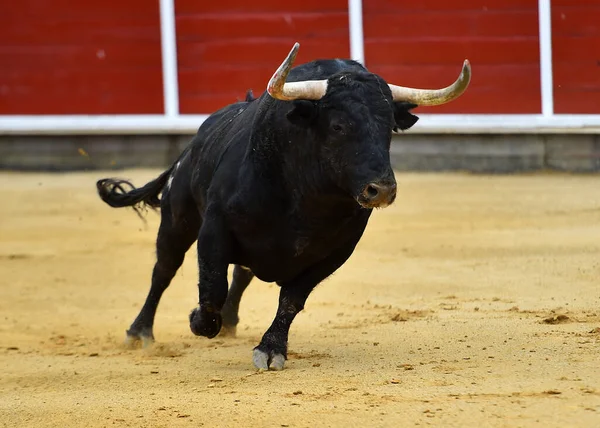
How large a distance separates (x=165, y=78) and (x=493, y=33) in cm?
317

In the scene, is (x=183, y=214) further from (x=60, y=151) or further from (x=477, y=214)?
(x=60, y=151)

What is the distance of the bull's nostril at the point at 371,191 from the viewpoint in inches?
176

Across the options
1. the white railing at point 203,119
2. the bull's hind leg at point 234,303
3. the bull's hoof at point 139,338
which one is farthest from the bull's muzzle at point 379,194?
the white railing at point 203,119

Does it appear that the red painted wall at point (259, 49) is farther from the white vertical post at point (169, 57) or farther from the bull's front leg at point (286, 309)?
the bull's front leg at point (286, 309)

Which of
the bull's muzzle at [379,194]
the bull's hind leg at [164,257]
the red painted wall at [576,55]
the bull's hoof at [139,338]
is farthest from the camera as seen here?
the red painted wall at [576,55]

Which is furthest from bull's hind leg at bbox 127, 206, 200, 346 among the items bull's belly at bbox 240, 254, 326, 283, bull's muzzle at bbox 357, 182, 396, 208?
bull's muzzle at bbox 357, 182, 396, 208

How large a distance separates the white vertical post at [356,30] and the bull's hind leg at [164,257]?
5979 millimetres

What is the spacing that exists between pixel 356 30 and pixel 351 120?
7.46m

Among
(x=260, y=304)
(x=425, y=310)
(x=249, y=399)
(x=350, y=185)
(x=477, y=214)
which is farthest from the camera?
(x=477, y=214)

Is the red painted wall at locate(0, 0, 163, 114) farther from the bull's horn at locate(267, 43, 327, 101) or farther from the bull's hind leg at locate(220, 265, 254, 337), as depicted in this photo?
the bull's horn at locate(267, 43, 327, 101)

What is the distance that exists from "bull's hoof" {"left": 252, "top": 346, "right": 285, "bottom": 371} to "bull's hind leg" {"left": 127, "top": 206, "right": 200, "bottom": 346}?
1.14 m

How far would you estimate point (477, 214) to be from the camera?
32.4 ft

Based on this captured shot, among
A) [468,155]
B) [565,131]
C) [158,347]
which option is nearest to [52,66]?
[468,155]

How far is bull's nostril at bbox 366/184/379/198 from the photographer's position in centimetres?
448
